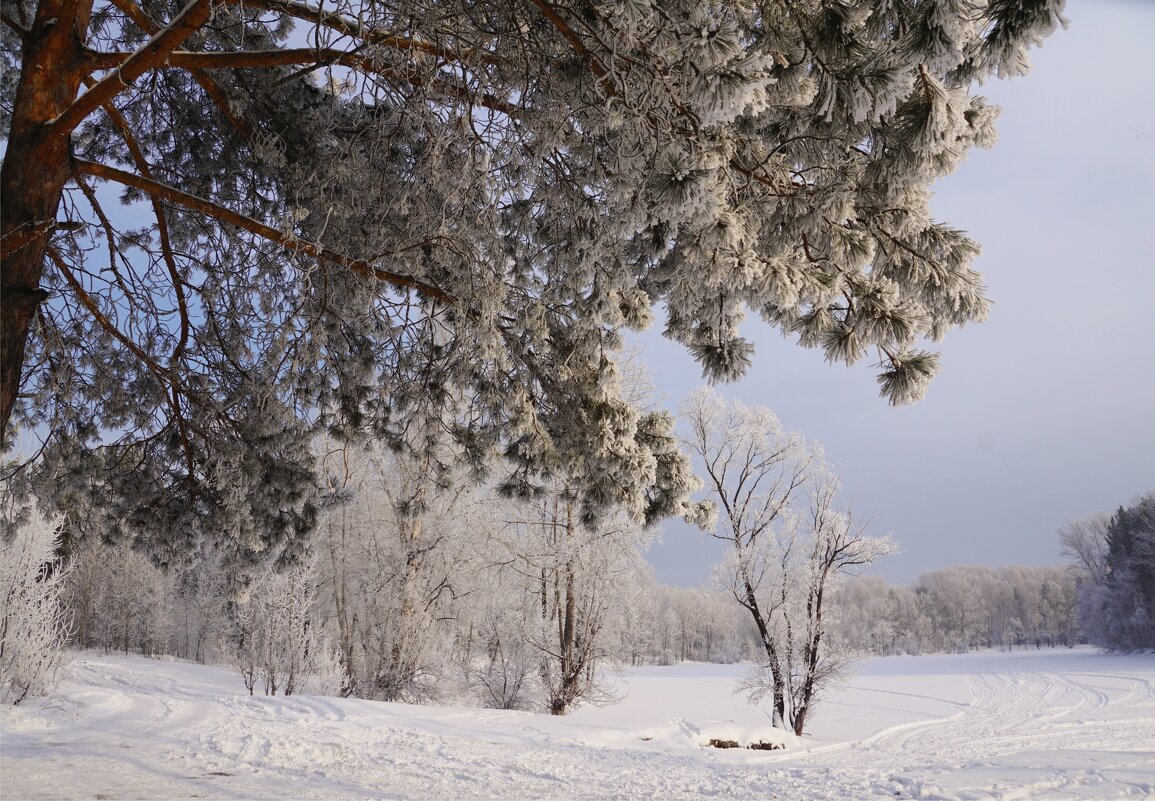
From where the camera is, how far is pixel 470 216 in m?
4.11

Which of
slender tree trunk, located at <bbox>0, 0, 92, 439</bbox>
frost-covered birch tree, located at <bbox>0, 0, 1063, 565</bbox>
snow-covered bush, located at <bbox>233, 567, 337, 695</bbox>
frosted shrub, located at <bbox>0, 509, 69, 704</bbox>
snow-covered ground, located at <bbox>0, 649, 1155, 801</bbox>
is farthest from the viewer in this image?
snow-covered bush, located at <bbox>233, 567, 337, 695</bbox>

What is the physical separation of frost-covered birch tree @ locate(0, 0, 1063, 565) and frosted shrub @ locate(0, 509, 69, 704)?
6703 mm

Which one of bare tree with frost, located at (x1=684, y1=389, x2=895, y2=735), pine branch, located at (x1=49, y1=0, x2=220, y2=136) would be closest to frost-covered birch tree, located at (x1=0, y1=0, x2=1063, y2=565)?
pine branch, located at (x1=49, y1=0, x2=220, y2=136)

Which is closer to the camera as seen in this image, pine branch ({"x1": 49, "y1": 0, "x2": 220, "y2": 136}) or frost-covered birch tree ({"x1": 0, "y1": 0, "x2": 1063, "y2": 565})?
frost-covered birch tree ({"x1": 0, "y1": 0, "x2": 1063, "y2": 565})

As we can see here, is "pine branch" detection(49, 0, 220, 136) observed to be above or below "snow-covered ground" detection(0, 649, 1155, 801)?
above

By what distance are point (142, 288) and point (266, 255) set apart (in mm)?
1279

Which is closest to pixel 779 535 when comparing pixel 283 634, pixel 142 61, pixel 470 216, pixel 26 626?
pixel 283 634

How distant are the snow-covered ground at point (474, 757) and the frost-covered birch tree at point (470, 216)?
2739mm

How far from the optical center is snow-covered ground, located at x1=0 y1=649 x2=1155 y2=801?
655cm

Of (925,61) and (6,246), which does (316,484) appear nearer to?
(6,246)

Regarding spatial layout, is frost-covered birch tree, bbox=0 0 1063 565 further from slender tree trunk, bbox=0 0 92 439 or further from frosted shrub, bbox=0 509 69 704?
frosted shrub, bbox=0 509 69 704

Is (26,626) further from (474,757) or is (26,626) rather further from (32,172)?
(32,172)

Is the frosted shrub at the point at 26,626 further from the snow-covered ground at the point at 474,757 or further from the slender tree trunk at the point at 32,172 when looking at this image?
the slender tree trunk at the point at 32,172

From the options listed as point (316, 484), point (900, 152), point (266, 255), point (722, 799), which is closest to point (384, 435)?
point (316, 484)
